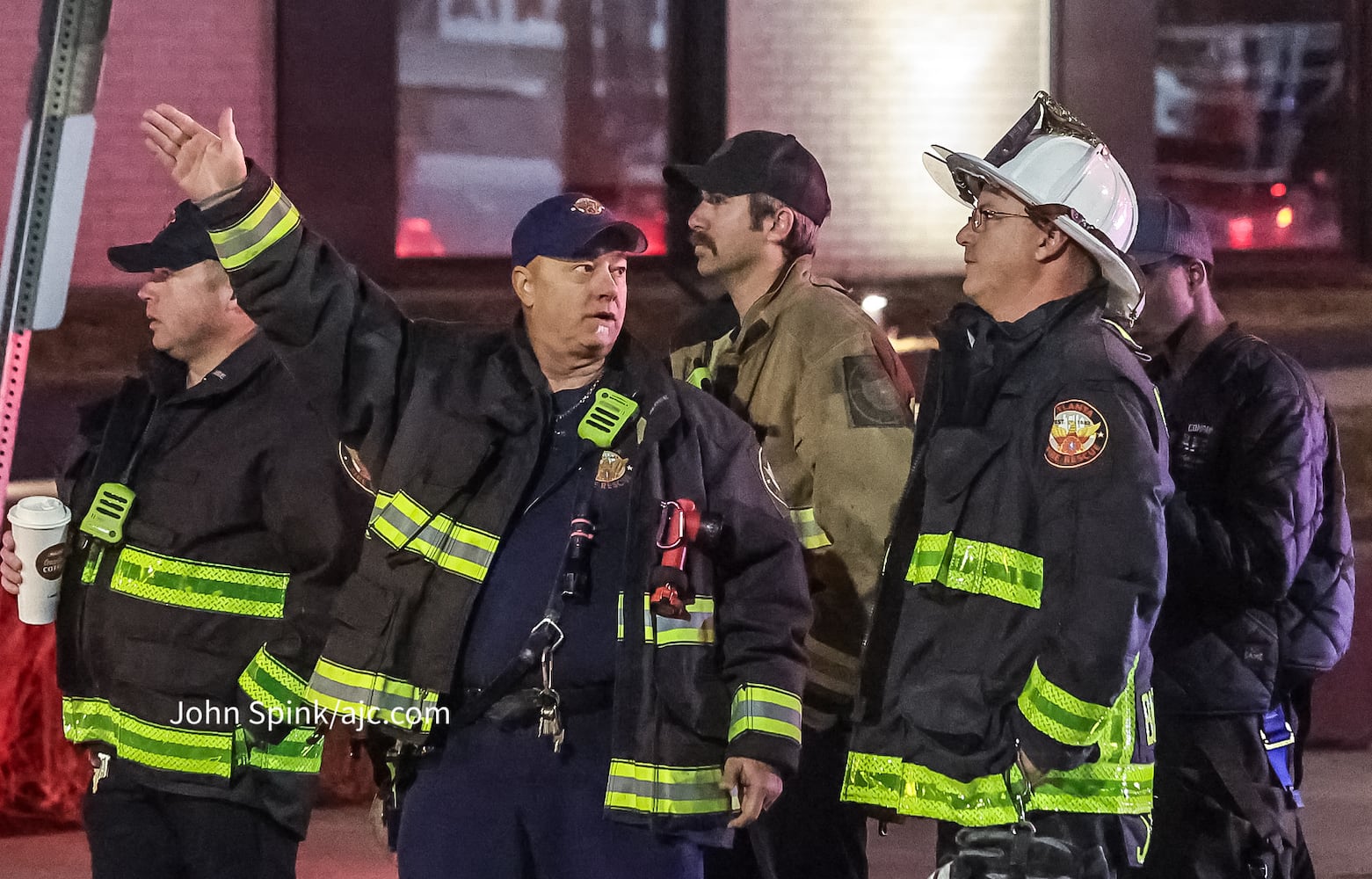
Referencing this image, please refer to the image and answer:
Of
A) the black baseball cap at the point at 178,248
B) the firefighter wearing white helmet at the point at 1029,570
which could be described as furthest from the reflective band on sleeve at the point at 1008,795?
the black baseball cap at the point at 178,248

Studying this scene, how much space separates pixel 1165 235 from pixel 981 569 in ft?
5.66

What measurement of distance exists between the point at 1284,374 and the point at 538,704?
2.18 meters

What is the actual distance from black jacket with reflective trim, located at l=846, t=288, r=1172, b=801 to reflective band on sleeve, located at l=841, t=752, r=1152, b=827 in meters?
0.02

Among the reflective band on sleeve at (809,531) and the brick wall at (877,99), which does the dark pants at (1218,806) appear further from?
the brick wall at (877,99)

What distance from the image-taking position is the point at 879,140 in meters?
8.31

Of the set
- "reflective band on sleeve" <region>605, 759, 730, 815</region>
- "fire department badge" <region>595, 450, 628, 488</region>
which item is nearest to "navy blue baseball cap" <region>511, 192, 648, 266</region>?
"fire department badge" <region>595, 450, 628, 488</region>

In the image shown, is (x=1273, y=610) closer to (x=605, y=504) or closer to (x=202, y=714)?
(x=605, y=504)

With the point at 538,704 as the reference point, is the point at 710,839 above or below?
below

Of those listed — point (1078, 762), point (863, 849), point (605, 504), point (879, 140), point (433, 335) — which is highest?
point (879, 140)

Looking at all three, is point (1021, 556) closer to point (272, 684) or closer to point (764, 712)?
point (764, 712)

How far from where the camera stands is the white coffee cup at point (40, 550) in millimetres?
4109

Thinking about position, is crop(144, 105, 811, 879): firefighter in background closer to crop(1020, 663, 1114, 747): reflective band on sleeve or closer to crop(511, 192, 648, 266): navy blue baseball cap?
crop(511, 192, 648, 266): navy blue baseball cap

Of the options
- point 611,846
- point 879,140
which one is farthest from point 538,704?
point 879,140

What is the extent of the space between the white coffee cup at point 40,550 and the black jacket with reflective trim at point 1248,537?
8.40ft
